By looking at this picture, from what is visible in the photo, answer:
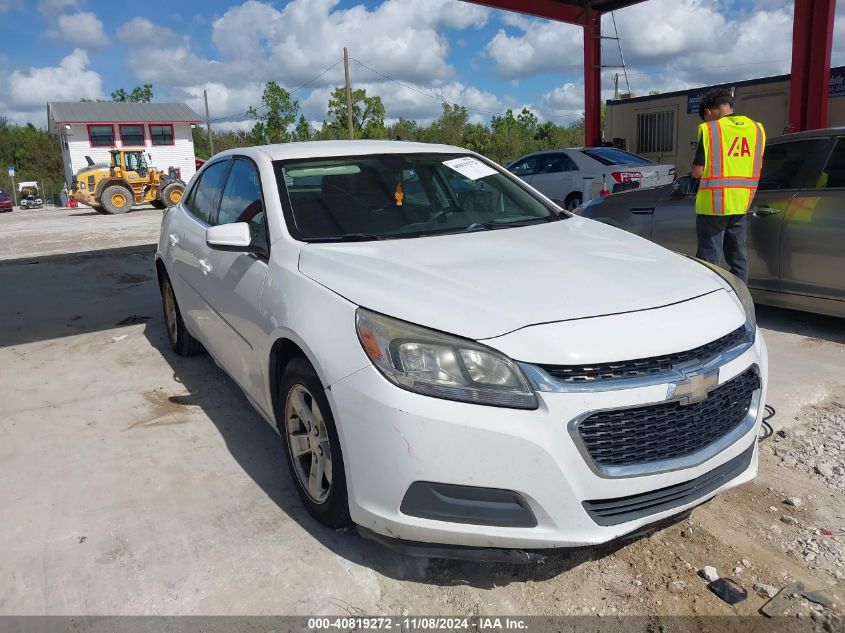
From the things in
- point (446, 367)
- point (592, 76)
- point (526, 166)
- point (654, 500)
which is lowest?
point (654, 500)

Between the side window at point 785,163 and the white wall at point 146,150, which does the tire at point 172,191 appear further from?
the side window at point 785,163

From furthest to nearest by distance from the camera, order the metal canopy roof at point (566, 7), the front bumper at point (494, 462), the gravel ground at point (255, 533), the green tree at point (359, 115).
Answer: the green tree at point (359, 115) < the metal canopy roof at point (566, 7) < the gravel ground at point (255, 533) < the front bumper at point (494, 462)

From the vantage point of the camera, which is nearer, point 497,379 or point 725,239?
point 497,379

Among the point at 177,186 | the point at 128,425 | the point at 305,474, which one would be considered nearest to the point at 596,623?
the point at 305,474

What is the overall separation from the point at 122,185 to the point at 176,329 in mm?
23788

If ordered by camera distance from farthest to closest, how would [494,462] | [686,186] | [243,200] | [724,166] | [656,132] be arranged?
[656,132] < [686,186] < [724,166] < [243,200] < [494,462]

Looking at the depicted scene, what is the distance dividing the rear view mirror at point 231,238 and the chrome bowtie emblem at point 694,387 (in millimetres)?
1981

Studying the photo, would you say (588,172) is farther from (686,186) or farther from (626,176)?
(686,186)

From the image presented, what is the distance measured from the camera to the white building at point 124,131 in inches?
1751

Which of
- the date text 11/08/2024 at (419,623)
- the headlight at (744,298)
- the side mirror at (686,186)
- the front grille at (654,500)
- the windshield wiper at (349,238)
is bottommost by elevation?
the date text 11/08/2024 at (419,623)

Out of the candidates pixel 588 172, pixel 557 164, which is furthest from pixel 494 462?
pixel 557 164

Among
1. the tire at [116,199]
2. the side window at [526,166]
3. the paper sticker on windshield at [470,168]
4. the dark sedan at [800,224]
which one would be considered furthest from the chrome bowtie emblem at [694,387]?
the tire at [116,199]

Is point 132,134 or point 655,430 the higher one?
point 132,134

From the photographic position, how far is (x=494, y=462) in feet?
6.94
